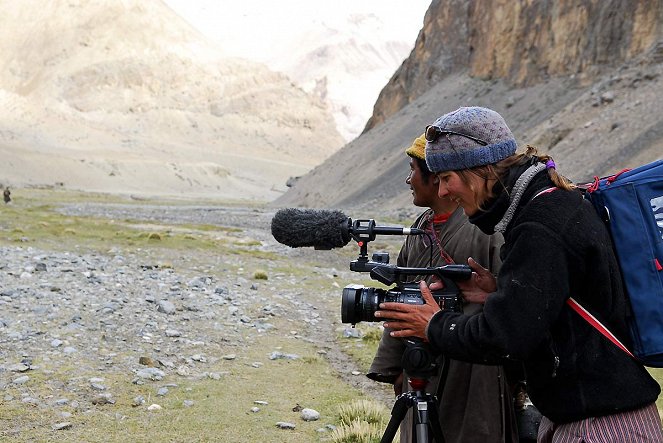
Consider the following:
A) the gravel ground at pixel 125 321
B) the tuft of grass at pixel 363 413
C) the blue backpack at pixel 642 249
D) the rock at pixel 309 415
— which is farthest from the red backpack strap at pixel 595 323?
the gravel ground at pixel 125 321

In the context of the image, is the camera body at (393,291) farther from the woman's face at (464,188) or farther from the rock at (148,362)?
the rock at (148,362)

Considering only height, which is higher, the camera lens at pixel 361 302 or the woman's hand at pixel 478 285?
the woman's hand at pixel 478 285

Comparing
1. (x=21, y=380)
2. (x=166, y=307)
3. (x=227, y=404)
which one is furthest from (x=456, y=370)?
(x=166, y=307)

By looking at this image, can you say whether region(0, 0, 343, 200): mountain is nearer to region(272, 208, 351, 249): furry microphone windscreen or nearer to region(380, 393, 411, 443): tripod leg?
region(272, 208, 351, 249): furry microphone windscreen

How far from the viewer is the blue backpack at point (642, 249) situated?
8.19 ft

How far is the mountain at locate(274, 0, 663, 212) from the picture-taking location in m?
35.3

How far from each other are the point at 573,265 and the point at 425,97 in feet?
198

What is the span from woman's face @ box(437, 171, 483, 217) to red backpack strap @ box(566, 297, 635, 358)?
489 millimetres

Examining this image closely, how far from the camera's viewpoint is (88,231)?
27.5 m

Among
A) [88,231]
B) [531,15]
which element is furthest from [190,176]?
[88,231]

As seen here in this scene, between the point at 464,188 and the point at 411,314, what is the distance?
52 cm

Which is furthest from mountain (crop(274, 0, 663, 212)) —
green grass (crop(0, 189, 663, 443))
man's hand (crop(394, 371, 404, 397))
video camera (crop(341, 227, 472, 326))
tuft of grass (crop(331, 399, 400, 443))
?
video camera (crop(341, 227, 472, 326))

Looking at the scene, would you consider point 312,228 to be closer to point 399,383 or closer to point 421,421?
point 421,421

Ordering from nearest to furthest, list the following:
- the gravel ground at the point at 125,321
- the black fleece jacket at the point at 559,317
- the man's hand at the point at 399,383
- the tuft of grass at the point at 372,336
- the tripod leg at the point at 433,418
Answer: the black fleece jacket at the point at 559,317, the tripod leg at the point at 433,418, the man's hand at the point at 399,383, the gravel ground at the point at 125,321, the tuft of grass at the point at 372,336
